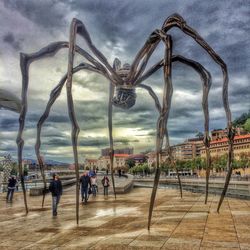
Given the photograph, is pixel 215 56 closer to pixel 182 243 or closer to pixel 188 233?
pixel 188 233

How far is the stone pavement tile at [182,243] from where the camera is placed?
6973 millimetres

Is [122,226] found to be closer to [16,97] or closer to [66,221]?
[66,221]

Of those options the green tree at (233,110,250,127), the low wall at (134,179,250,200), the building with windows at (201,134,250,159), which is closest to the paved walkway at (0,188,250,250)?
the low wall at (134,179,250,200)

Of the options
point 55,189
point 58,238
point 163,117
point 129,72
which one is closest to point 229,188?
point 55,189

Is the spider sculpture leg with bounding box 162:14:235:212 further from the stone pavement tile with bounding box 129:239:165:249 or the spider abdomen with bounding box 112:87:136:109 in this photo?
the stone pavement tile with bounding box 129:239:165:249

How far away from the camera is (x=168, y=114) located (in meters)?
7.88

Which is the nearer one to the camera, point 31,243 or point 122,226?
point 31,243

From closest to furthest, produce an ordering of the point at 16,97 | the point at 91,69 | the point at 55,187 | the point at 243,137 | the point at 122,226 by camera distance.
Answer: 1. the point at 122,226
2. the point at 91,69
3. the point at 55,187
4. the point at 16,97
5. the point at 243,137

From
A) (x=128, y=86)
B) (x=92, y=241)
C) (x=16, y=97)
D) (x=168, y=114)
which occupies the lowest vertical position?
(x=92, y=241)

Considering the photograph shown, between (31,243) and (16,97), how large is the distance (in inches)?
781

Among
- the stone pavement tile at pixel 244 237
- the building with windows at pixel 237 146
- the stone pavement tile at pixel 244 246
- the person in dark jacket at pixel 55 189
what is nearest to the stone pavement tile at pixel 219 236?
the stone pavement tile at pixel 244 237

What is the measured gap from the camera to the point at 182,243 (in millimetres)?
7336

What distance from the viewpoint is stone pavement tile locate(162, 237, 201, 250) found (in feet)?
22.9

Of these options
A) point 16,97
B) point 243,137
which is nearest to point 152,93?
point 16,97
